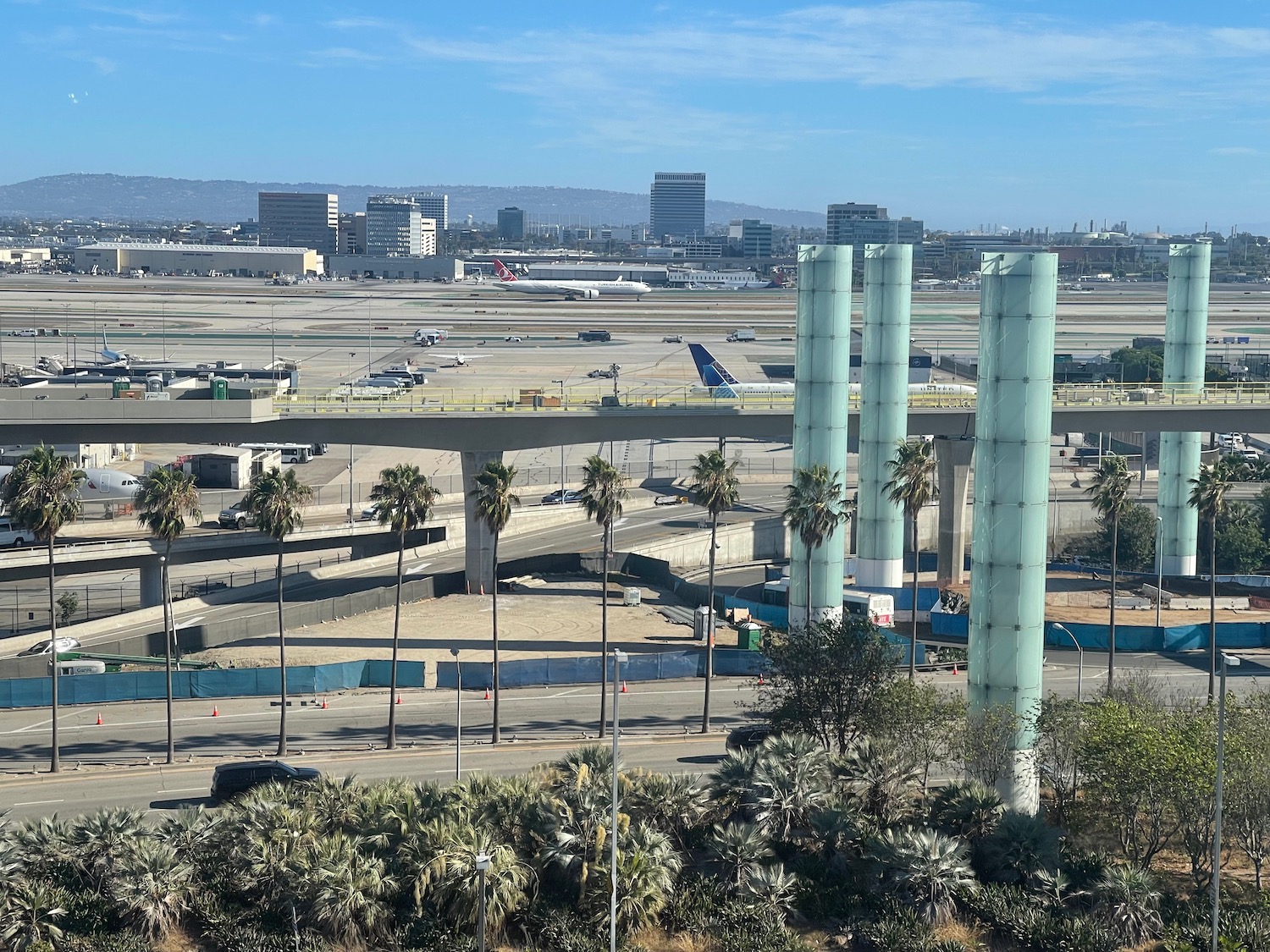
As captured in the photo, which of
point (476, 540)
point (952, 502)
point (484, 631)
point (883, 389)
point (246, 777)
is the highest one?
point (883, 389)

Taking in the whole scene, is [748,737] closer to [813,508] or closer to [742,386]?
[813,508]

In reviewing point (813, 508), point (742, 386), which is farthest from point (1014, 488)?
point (742, 386)

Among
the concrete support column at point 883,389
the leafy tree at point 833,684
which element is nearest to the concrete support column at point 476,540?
the concrete support column at point 883,389

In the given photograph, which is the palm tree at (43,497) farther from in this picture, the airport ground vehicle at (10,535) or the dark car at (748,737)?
the airport ground vehicle at (10,535)

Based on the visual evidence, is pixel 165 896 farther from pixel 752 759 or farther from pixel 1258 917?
pixel 1258 917

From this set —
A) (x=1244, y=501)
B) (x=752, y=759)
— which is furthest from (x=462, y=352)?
(x=752, y=759)

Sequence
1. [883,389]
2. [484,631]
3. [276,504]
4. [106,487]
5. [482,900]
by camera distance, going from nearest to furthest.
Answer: [482,900], [276,504], [484,631], [883,389], [106,487]
